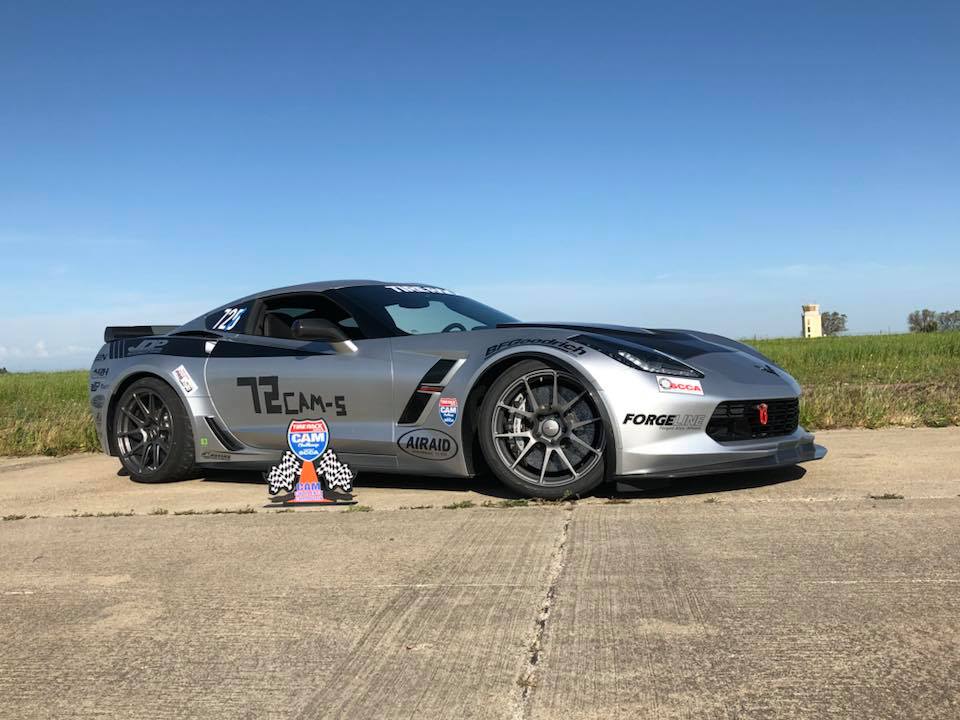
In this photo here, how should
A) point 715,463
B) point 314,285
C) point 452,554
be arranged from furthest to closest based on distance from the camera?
point 314,285
point 715,463
point 452,554

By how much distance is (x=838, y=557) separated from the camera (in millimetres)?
2939

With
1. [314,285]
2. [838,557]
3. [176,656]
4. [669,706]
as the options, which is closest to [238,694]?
[176,656]

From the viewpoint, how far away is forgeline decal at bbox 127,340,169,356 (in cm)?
605

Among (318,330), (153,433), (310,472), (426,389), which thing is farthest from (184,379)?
(426,389)

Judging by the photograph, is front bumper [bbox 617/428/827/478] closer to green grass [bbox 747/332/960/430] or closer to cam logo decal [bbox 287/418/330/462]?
cam logo decal [bbox 287/418/330/462]

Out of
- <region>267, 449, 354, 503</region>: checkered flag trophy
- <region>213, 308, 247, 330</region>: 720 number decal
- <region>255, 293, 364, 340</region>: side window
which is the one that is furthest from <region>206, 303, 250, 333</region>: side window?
<region>267, 449, 354, 503</region>: checkered flag trophy

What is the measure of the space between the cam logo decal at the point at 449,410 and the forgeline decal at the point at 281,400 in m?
0.64

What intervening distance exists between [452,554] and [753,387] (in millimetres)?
2048

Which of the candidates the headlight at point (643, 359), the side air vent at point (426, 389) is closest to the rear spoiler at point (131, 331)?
the side air vent at point (426, 389)

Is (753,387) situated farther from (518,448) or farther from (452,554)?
(452,554)

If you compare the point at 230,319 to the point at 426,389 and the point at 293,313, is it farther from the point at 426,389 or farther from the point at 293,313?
the point at 426,389

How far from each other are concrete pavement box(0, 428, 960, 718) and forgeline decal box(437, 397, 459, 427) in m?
0.62

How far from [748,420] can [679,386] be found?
457 mm

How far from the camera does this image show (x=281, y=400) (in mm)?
5344
